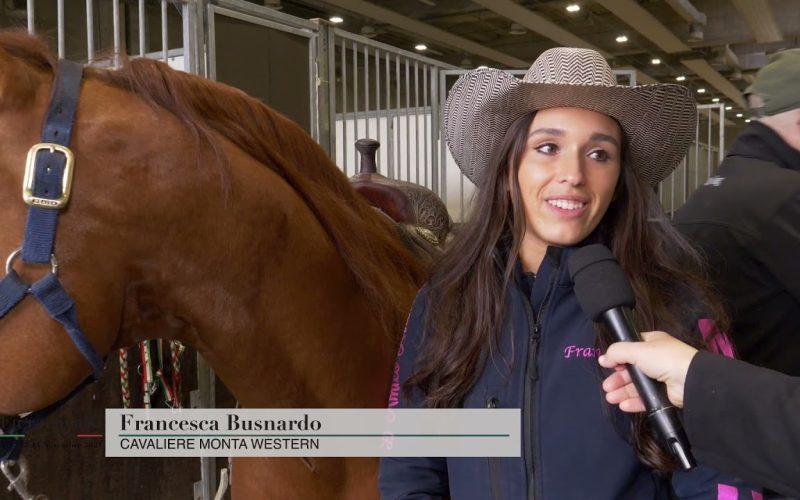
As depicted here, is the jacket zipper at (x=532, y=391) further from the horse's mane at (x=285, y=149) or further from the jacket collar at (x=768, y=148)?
the jacket collar at (x=768, y=148)

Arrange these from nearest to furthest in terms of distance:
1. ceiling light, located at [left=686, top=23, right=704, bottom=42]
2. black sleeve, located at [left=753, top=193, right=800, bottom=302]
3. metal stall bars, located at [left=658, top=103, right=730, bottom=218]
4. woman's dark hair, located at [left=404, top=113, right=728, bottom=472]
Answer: woman's dark hair, located at [left=404, top=113, right=728, bottom=472], black sleeve, located at [left=753, top=193, right=800, bottom=302], metal stall bars, located at [left=658, top=103, right=730, bottom=218], ceiling light, located at [left=686, top=23, right=704, bottom=42]

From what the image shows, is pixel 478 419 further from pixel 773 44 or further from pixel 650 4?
pixel 773 44

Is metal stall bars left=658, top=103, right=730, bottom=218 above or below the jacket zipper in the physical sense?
above

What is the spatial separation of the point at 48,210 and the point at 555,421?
0.83 m

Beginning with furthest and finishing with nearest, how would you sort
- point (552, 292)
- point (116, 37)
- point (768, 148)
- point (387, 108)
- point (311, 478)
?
point (387, 108)
point (768, 148)
point (116, 37)
point (311, 478)
point (552, 292)

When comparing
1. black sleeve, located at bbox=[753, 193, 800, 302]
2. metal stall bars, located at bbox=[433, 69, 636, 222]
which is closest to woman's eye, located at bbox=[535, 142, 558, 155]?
black sleeve, located at bbox=[753, 193, 800, 302]

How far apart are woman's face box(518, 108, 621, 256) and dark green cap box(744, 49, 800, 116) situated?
81 cm

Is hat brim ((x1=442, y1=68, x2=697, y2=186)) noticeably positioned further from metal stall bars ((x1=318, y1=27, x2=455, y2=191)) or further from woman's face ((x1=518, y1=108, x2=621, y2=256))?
metal stall bars ((x1=318, y1=27, x2=455, y2=191))

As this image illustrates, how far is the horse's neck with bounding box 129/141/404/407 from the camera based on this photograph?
3.53 feet

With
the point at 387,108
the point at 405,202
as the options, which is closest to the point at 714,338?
the point at 405,202

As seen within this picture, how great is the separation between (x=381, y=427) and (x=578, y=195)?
23.9 inches

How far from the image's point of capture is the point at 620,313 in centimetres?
80

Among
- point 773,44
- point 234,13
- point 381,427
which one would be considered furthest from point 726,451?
point 773,44

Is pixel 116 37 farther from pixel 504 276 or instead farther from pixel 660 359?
pixel 660 359
